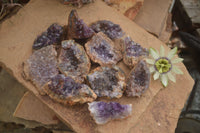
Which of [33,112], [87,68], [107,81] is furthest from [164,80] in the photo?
[33,112]

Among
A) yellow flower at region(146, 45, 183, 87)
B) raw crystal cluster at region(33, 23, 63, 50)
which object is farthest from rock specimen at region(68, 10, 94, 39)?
yellow flower at region(146, 45, 183, 87)

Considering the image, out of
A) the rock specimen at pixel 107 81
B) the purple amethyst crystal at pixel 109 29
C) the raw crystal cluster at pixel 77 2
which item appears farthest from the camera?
the raw crystal cluster at pixel 77 2

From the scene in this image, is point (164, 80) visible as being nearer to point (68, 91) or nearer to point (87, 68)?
point (87, 68)

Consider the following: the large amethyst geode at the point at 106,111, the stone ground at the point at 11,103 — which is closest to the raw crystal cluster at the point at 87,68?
the large amethyst geode at the point at 106,111

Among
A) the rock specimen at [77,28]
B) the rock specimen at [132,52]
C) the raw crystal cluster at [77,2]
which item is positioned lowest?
the rock specimen at [132,52]

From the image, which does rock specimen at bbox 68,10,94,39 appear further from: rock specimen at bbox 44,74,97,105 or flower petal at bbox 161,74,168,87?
flower petal at bbox 161,74,168,87

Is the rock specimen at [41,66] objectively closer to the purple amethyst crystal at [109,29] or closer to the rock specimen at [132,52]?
the purple amethyst crystal at [109,29]
